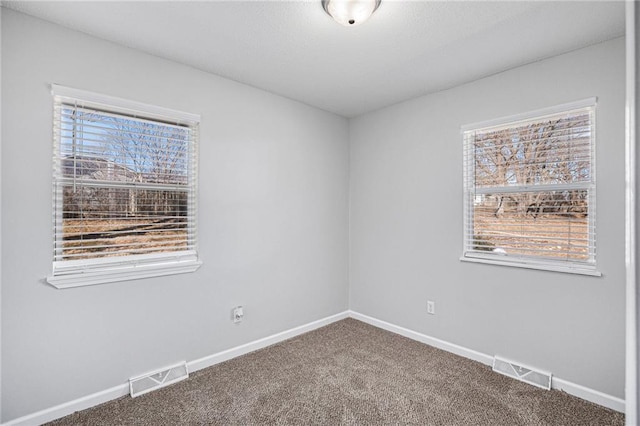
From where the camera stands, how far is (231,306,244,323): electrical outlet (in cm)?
289

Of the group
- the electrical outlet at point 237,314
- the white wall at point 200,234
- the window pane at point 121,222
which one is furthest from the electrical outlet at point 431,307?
the window pane at point 121,222

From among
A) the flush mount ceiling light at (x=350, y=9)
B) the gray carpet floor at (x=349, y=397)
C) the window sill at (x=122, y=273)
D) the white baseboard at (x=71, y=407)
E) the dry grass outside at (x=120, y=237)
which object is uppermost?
the flush mount ceiling light at (x=350, y=9)

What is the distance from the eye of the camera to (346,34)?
83.4 inches

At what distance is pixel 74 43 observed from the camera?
6.81ft

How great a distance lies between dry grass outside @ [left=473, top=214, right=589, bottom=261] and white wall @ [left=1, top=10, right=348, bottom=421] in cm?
165

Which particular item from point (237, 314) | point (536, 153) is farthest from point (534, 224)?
point (237, 314)

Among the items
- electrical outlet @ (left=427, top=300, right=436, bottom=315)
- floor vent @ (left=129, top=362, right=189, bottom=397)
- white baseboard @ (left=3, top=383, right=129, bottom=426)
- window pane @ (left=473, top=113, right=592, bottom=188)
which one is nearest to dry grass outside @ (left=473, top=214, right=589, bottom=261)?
window pane @ (left=473, top=113, right=592, bottom=188)

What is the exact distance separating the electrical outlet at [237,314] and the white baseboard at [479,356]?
60.5 inches

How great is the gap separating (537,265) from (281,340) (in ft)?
7.87

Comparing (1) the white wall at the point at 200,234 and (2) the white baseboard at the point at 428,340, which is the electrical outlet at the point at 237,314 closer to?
(1) the white wall at the point at 200,234

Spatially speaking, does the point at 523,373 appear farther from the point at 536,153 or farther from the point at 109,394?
the point at 109,394

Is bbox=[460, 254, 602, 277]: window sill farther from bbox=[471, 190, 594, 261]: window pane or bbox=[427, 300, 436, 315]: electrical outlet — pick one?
bbox=[427, 300, 436, 315]: electrical outlet

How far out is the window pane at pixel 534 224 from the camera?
2.32 metres

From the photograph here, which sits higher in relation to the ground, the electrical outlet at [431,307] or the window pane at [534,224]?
the window pane at [534,224]
